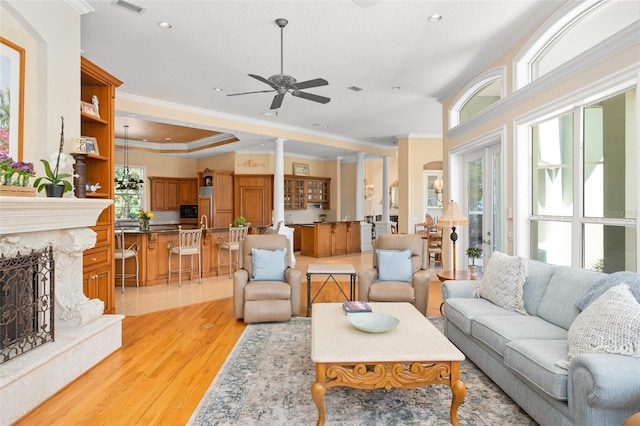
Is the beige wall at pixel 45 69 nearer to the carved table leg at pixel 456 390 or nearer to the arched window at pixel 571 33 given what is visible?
the carved table leg at pixel 456 390

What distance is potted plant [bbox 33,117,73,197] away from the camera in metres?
2.80

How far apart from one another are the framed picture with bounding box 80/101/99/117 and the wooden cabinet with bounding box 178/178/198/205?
672 cm

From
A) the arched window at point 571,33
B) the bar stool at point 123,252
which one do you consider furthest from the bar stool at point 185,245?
the arched window at point 571,33

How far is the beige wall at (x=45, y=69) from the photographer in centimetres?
278

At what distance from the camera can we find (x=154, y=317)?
446cm

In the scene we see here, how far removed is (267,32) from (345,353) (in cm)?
336

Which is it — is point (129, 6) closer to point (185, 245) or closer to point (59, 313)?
point (59, 313)

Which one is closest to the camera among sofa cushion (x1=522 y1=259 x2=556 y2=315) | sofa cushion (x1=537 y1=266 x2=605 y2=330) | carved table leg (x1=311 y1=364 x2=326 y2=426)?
carved table leg (x1=311 y1=364 x2=326 y2=426)

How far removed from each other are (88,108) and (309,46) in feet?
8.48

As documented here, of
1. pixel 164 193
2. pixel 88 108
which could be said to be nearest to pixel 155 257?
pixel 88 108

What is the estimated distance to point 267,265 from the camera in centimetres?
443

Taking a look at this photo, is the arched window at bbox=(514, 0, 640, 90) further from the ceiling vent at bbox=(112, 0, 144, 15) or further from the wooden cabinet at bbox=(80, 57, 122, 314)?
the wooden cabinet at bbox=(80, 57, 122, 314)

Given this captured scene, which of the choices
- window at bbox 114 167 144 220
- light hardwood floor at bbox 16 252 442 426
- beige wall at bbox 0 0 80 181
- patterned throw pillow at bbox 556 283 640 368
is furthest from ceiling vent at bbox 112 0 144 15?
window at bbox 114 167 144 220

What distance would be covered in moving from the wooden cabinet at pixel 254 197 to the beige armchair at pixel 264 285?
5.55m
